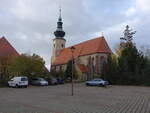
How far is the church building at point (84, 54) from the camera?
194ft

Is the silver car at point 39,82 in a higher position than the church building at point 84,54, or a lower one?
lower

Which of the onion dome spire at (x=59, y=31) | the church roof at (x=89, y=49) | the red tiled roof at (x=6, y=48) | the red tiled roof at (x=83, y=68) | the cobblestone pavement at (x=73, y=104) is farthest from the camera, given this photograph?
the onion dome spire at (x=59, y=31)

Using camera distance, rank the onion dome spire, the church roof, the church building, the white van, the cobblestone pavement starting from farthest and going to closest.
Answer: the onion dome spire, the church roof, the church building, the white van, the cobblestone pavement

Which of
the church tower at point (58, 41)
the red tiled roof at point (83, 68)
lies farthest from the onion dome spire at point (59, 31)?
the red tiled roof at point (83, 68)

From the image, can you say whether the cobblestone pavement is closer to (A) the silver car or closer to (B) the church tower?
(A) the silver car

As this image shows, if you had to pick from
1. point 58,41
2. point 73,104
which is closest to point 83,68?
point 58,41

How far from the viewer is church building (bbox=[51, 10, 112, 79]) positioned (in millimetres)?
59078

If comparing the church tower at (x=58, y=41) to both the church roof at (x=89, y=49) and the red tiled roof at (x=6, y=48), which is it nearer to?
the church roof at (x=89, y=49)

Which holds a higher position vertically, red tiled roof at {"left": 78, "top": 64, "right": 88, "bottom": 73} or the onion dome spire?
the onion dome spire

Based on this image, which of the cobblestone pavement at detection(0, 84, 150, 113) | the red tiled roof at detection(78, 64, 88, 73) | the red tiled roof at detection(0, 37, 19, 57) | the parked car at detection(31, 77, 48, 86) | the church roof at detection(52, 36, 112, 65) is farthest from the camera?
the church roof at detection(52, 36, 112, 65)

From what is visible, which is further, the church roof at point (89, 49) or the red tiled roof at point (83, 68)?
the church roof at point (89, 49)

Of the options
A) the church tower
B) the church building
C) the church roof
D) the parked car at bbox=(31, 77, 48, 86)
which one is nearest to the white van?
the parked car at bbox=(31, 77, 48, 86)

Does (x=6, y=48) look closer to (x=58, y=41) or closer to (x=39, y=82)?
(x=39, y=82)

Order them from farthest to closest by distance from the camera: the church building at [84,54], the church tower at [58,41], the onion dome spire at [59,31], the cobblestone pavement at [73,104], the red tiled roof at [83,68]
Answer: the church tower at [58,41], the onion dome spire at [59,31], the red tiled roof at [83,68], the church building at [84,54], the cobblestone pavement at [73,104]
